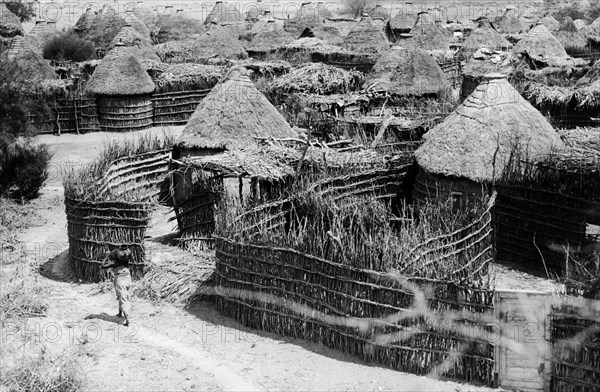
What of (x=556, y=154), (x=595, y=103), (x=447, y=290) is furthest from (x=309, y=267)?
(x=595, y=103)

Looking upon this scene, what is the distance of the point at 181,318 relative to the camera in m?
9.60

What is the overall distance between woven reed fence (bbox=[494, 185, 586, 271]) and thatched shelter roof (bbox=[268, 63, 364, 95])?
9745 millimetres

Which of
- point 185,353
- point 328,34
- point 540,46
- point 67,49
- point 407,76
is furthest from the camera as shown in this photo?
point 328,34

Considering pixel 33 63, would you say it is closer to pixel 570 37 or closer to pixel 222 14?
pixel 570 37

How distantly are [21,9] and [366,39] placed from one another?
27.7m

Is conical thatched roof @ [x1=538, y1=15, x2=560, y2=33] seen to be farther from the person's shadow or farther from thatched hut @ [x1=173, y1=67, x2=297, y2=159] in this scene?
Result: the person's shadow

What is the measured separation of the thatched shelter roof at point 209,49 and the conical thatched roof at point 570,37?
12.7 meters

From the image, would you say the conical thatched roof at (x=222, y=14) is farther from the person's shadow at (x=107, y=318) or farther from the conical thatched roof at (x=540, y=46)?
the person's shadow at (x=107, y=318)

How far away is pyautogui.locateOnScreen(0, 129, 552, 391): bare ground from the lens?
789 cm

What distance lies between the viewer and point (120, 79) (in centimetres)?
2116

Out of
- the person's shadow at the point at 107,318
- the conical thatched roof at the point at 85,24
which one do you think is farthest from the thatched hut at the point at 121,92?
the conical thatched roof at the point at 85,24

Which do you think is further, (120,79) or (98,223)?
(120,79)

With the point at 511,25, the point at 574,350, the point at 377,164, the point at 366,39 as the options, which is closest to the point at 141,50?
the point at 366,39

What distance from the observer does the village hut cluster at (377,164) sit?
9133 millimetres
